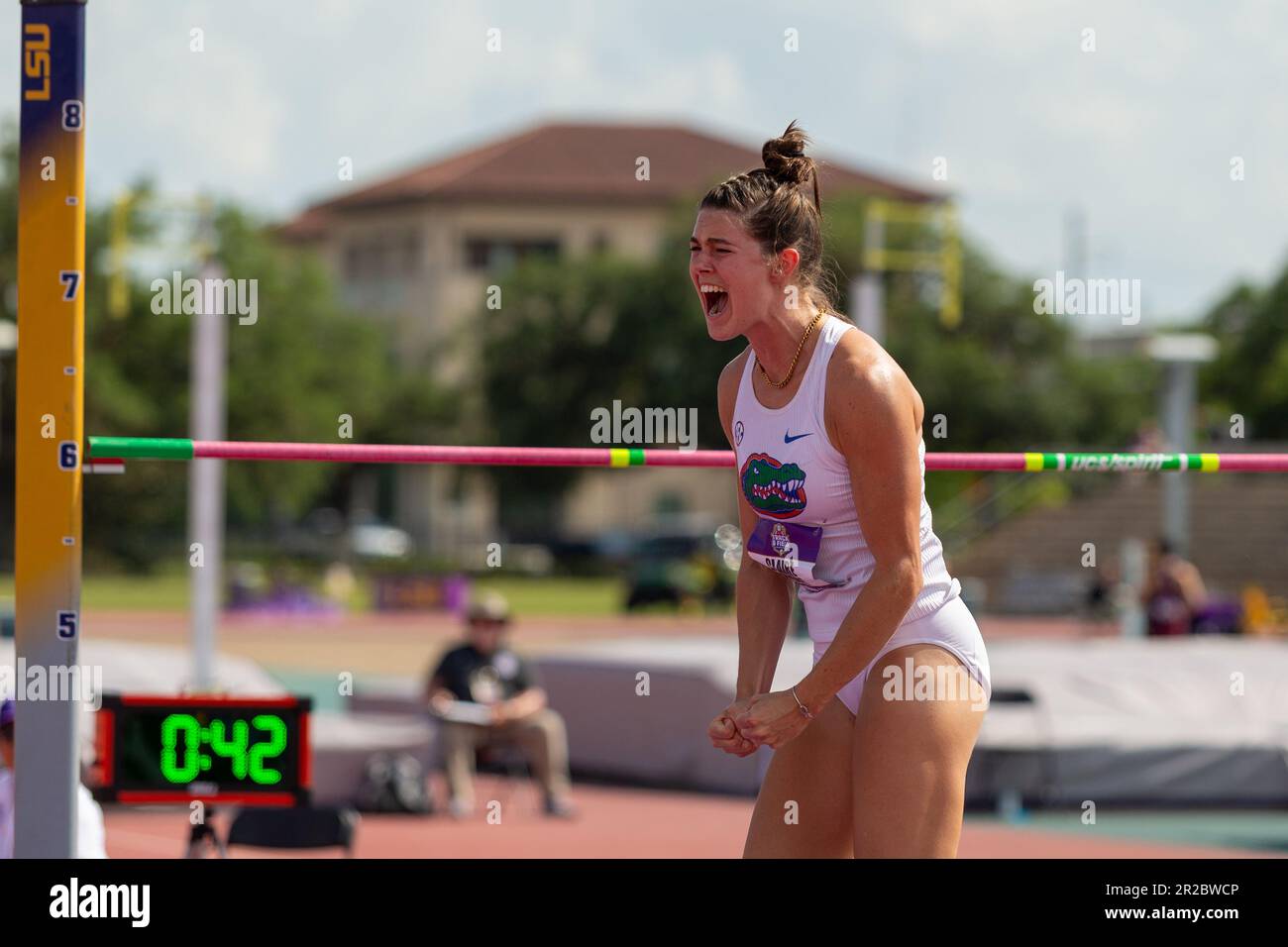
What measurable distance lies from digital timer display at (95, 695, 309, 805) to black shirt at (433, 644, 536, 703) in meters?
7.24

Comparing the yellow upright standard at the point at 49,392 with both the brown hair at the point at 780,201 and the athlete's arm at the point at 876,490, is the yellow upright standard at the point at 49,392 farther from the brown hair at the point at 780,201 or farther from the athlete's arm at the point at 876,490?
the athlete's arm at the point at 876,490

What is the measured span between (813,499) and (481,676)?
31.3 feet

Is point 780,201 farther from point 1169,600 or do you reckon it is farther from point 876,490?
point 1169,600

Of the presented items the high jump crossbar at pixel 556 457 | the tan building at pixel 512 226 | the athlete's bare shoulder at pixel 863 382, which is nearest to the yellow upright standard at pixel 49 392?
the high jump crossbar at pixel 556 457

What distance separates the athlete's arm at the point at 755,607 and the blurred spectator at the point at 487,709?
8784 millimetres

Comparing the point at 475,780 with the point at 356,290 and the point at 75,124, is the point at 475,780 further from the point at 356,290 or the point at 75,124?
the point at 356,290

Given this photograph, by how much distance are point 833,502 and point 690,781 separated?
10.4m

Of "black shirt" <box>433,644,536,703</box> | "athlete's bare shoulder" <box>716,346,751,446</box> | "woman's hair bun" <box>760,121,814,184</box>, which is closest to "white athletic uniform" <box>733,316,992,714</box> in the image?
"athlete's bare shoulder" <box>716,346,751,446</box>

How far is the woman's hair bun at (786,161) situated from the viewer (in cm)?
350

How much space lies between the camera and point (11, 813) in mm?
4949

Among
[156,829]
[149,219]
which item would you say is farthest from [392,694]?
[149,219]

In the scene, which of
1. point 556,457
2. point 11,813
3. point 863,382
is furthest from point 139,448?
point 863,382

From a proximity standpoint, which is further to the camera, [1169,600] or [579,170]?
[579,170]

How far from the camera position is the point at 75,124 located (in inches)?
146
